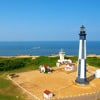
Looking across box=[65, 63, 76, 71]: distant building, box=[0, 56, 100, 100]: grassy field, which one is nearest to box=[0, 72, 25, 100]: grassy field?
box=[0, 56, 100, 100]: grassy field

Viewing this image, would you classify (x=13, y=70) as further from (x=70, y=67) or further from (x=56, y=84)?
(x=56, y=84)

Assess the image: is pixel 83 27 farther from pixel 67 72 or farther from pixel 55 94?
pixel 67 72

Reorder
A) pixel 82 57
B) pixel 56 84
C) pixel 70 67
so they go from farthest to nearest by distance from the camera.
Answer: pixel 70 67 < pixel 56 84 < pixel 82 57

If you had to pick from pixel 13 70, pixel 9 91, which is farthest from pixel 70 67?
pixel 9 91

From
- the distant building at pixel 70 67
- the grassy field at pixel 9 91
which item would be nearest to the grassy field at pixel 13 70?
the grassy field at pixel 9 91

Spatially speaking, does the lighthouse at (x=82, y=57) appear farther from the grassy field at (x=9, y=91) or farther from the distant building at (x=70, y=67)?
the distant building at (x=70, y=67)

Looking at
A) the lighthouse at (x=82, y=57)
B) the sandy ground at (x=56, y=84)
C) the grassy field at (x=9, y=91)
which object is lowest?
the grassy field at (x=9, y=91)

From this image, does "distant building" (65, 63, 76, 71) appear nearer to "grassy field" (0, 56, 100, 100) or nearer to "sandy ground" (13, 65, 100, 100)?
"sandy ground" (13, 65, 100, 100)

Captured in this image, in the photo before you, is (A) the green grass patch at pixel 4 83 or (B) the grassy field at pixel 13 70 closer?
(B) the grassy field at pixel 13 70
